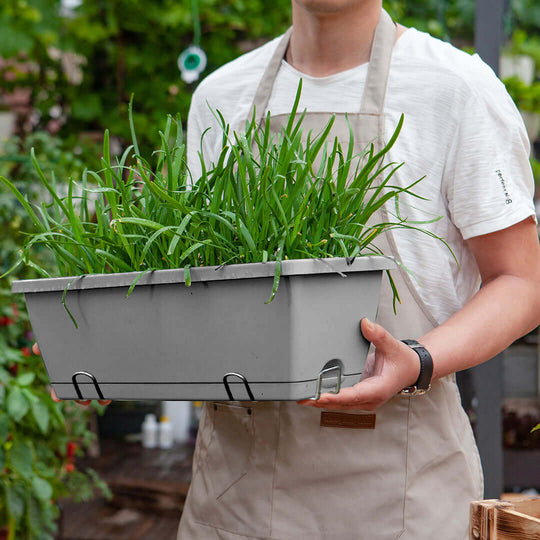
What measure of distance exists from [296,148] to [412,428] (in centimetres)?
46

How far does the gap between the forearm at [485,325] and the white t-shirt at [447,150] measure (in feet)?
0.27

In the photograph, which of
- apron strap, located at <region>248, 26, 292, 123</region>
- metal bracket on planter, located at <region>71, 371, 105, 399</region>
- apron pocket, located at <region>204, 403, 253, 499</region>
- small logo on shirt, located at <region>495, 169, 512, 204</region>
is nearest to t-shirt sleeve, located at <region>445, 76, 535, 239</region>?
small logo on shirt, located at <region>495, 169, 512, 204</region>

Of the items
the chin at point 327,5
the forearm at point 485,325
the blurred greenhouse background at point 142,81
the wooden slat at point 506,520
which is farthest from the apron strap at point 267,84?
the blurred greenhouse background at point 142,81

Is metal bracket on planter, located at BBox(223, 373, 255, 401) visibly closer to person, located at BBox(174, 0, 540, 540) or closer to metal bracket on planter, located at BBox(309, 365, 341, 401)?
metal bracket on planter, located at BBox(309, 365, 341, 401)

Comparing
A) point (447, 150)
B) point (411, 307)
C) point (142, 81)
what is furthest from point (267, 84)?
point (142, 81)

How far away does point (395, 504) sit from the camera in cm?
103

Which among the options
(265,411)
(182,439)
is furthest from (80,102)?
(265,411)

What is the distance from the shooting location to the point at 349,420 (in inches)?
41.1

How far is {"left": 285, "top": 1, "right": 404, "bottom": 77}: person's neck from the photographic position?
110cm

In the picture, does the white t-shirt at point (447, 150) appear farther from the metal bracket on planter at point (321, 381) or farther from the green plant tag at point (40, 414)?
the green plant tag at point (40, 414)

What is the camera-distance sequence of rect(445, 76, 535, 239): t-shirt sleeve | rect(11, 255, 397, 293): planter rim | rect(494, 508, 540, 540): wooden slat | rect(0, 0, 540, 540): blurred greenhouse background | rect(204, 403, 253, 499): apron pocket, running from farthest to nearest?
rect(0, 0, 540, 540): blurred greenhouse background < rect(204, 403, 253, 499): apron pocket < rect(445, 76, 535, 239): t-shirt sleeve < rect(11, 255, 397, 293): planter rim < rect(494, 508, 540, 540): wooden slat

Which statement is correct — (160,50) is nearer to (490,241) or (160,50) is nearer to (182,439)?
(182,439)

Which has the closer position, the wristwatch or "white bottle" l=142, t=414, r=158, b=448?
the wristwatch

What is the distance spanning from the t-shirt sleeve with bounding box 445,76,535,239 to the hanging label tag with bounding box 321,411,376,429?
0.95 ft
